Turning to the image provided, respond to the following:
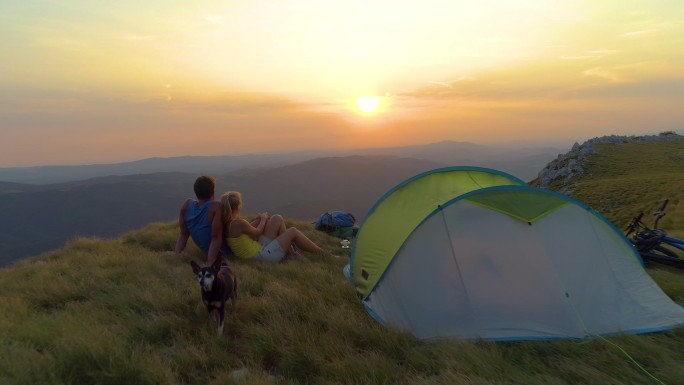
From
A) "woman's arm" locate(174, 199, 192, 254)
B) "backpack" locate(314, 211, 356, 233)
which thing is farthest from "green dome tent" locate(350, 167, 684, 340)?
"backpack" locate(314, 211, 356, 233)

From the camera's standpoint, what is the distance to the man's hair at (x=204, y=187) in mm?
7723

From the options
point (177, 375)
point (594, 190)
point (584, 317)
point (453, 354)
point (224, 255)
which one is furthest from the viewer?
point (594, 190)

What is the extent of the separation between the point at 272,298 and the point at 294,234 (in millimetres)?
2910

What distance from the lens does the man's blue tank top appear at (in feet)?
25.2

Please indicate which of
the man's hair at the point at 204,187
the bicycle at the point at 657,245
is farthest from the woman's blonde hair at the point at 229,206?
the bicycle at the point at 657,245

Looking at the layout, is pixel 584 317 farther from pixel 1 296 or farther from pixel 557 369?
pixel 1 296

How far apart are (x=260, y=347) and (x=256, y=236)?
3901mm

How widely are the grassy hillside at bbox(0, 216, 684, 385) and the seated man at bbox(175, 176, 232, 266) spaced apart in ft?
4.04

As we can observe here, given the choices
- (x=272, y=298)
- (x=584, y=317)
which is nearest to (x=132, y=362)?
(x=272, y=298)

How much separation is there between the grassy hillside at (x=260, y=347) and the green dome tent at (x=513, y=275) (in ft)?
1.09

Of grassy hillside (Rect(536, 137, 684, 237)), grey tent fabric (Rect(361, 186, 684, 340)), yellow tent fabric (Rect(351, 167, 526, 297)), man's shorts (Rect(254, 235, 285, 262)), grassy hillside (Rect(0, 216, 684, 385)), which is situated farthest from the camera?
grassy hillside (Rect(536, 137, 684, 237))

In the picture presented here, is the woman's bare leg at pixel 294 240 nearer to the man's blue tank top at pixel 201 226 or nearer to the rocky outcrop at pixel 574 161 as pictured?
the man's blue tank top at pixel 201 226

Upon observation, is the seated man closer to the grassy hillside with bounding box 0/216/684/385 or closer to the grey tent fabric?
the grassy hillside with bounding box 0/216/684/385

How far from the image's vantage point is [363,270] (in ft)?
20.6
